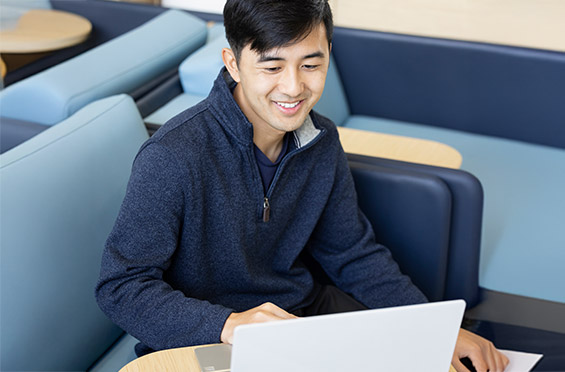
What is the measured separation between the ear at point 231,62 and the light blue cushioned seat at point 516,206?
101 centimetres

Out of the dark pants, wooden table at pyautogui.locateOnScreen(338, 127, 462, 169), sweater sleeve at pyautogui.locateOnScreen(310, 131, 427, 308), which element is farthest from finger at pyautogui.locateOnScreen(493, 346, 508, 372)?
wooden table at pyautogui.locateOnScreen(338, 127, 462, 169)

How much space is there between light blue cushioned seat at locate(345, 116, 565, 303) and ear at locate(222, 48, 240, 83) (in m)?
1.01

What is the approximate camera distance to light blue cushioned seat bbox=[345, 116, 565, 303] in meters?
1.80

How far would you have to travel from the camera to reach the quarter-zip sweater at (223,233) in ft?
3.49

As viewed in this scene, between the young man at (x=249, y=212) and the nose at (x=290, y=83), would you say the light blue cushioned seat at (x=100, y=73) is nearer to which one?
the young man at (x=249, y=212)

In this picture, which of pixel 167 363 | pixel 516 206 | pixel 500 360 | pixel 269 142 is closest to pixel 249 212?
pixel 269 142

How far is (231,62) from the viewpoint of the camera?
1.20 m

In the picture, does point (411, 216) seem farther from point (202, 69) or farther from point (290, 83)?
point (202, 69)

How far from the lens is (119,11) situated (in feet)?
9.51

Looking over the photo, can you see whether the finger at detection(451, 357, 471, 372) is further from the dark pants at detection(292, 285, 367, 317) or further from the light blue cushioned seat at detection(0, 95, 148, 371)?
the light blue cushioned seat at detection(0, 95, 148, 371)

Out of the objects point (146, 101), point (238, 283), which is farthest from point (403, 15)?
point (238, 283)

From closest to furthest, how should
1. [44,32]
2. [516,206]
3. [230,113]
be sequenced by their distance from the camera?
[230,113] → [516,206] → [44,32]

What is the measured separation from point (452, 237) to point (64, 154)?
37.6 inches

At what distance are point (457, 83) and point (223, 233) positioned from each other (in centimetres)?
159
